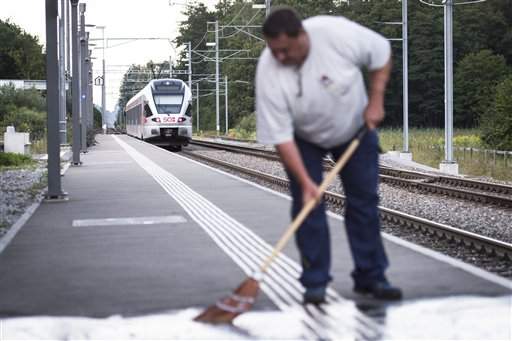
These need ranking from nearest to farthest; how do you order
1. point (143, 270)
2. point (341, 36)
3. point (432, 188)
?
1. point (341, 36)
2. point (143, 270)
3. point (432, 188)

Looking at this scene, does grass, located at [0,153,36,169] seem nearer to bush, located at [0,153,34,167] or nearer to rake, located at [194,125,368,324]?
bush, located at [0,153,34,167]

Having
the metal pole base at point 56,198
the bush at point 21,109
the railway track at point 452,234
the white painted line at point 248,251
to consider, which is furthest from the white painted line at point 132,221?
the bush at point 21,109

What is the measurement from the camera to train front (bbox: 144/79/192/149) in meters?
43.5

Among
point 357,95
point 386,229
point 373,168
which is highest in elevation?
point 357,95

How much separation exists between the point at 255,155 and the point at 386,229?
24.0 m

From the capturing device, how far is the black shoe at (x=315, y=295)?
6.21 meters

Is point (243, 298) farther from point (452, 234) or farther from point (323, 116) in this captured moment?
point (452, 234)

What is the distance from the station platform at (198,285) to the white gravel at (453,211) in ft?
7.66

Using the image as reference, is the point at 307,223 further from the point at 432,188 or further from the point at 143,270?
the point at 432,188

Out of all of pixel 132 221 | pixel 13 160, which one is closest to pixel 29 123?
pixel 13 160

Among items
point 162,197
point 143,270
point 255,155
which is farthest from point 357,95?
point 255,155

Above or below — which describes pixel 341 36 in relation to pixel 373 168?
above

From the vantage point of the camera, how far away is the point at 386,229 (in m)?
12.5

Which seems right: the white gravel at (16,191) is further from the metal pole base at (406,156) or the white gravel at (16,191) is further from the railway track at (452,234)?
the metal pole base at (406,156)
